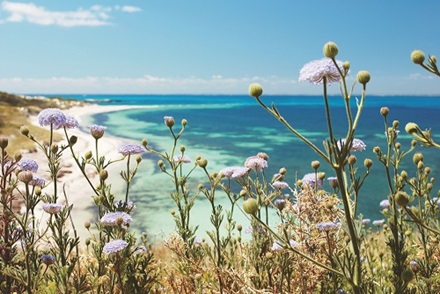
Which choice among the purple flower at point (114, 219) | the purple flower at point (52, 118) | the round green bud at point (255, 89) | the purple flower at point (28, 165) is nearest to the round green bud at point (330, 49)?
the round green bud at point (255, 89)

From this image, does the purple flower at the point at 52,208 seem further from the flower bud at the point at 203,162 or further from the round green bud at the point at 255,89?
the round green bud at the point at 255,89

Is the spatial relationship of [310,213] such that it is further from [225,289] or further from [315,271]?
[225,289]

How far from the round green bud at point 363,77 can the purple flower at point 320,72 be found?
0.30 feet

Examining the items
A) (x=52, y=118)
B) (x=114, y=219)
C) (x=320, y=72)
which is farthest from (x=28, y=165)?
(x=320, y=72)

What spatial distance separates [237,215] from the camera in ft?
40.8

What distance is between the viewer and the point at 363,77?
5.98 ft

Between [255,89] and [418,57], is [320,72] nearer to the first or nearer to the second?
[255,89]

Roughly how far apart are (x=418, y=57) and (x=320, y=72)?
0.57 m

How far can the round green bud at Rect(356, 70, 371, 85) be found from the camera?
1.82 m

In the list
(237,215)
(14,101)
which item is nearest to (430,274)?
(237,215)

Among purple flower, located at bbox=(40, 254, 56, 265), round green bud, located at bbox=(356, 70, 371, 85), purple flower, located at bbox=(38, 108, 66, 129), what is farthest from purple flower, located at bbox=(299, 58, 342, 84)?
purple flower, located at bbox=(40, 254, 56, 265)

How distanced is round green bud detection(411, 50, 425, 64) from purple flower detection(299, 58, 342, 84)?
0.45 m

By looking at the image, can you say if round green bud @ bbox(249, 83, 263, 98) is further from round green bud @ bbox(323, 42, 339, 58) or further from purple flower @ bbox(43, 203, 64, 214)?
purple flower @ bbox(43, 203, 64, 214)

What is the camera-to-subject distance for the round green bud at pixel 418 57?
202 centimetres
